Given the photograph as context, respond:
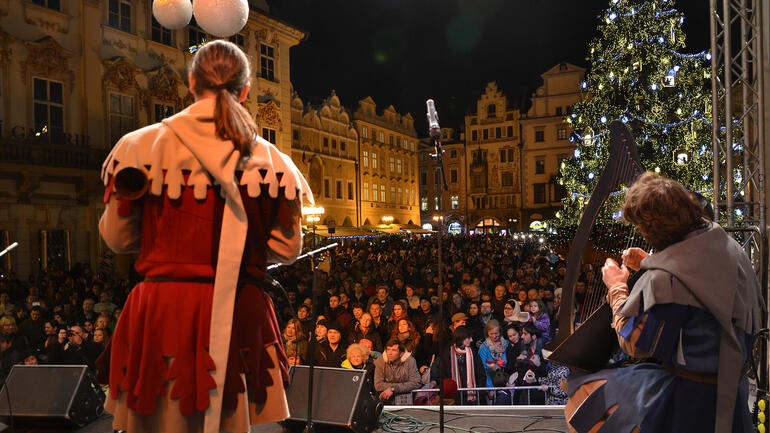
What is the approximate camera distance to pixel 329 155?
34.8 metres

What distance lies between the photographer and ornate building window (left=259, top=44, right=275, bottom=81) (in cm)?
2303

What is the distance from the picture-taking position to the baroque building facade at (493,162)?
158 ft

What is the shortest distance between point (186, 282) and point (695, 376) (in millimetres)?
1930

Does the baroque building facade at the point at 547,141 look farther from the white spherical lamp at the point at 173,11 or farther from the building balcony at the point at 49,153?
the white spherical lamp at the point at 173,11

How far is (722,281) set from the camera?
83.0 inches

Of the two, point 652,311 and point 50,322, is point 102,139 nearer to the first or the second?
point 50,322

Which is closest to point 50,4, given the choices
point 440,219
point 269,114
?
point 269,114

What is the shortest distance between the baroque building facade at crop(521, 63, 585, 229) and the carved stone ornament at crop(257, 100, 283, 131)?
2492cm

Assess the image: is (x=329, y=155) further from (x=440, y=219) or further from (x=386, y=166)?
(x=440, y=219)

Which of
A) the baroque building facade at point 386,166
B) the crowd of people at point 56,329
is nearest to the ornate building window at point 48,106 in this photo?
the crowd of people at point 56,329

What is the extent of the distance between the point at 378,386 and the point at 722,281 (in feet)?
15.1

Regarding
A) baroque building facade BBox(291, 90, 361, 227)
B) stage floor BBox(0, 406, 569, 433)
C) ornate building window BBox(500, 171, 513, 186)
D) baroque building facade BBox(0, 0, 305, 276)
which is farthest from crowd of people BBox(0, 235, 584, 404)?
ornate building window BBox(500, 171, 513, 186)

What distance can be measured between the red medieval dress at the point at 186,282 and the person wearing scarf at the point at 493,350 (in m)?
5.45

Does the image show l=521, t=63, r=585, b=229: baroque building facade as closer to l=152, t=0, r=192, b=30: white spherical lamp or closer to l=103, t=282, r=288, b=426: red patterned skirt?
l=152, t=0, r=192, b=30: white spherical lamp
